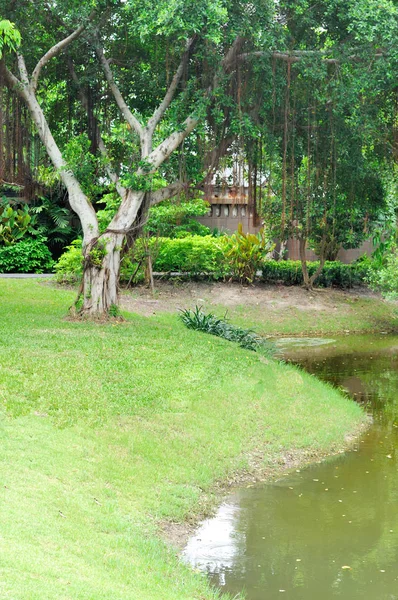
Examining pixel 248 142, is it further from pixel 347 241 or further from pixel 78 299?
pixel 347 241

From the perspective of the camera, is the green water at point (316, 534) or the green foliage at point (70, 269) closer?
the green water at point (316, 534)

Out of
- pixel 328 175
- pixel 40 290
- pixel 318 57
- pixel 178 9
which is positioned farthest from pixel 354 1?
pixel 40 290

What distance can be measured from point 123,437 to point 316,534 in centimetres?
261

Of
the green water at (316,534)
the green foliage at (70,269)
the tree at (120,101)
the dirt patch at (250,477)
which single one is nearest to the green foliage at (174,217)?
the green foliage at (70,269)

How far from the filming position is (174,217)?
26328 mm

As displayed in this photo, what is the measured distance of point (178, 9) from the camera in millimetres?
15625

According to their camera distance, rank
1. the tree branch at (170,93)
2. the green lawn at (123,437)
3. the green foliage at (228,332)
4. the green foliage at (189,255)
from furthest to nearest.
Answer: the green foliage at (189,255) < the tree branch at (170,93) < the green foliage at (228,332) < the green lawn at (123,437)

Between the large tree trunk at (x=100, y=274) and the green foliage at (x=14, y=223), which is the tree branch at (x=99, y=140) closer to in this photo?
the large tree trunk at (x=100, y=274)

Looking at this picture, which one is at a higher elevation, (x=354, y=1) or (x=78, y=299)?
(x=354, y=1)

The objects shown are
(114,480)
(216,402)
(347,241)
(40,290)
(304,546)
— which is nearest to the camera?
(304,546)

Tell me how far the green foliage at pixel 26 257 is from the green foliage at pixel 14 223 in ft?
0.85

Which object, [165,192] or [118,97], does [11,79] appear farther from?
[165,192]

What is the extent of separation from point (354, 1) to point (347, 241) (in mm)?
12285

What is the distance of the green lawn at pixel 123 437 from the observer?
6984 millimetres
